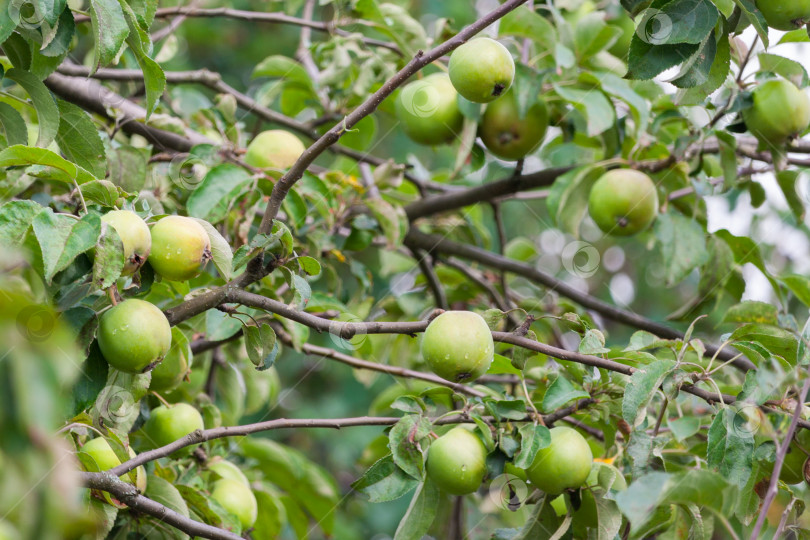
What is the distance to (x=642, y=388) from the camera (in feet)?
3.67

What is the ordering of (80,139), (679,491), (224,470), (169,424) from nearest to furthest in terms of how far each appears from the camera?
(679,491) → (80,139) → (169,424) → (224,470)

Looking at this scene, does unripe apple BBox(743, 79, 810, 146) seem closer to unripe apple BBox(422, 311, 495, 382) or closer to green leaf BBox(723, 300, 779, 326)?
green leaf BBox(723, 300, 779, 326)

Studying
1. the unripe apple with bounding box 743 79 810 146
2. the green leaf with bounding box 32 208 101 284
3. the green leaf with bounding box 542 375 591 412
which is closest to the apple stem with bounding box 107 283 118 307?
the green leaf with bounding box 32 208 101 284

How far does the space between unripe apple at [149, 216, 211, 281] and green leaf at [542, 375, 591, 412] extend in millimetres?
581

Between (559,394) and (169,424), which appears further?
(169,424)

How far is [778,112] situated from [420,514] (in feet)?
3.67

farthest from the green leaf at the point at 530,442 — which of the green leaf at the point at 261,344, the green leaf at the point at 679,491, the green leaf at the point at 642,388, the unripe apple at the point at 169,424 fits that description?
the unripe apple at the point at 169,424

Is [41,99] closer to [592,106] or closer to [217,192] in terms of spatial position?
[217,192]

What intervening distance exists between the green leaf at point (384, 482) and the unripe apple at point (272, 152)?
0.83 meters

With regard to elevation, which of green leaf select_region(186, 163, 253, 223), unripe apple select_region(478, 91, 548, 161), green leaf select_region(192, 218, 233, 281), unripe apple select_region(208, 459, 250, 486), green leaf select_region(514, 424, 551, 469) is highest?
green leaf select_region(192, 218, 233, 281)

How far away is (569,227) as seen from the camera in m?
2.03

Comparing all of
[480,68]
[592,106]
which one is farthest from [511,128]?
[480,68]

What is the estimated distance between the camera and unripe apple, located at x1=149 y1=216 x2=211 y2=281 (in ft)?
3.58

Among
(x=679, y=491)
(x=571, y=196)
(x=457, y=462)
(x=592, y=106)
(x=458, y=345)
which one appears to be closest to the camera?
(x=679, y=491)
